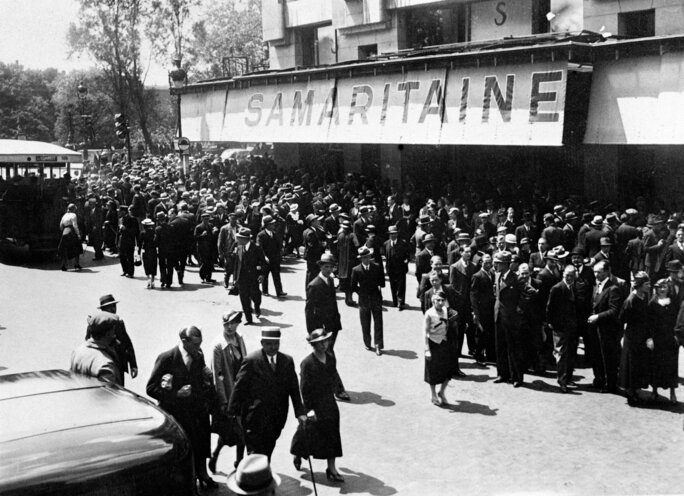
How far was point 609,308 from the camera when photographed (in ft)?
35.1

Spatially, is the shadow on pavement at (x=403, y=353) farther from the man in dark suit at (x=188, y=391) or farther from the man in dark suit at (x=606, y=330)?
the man in dark suit at (x=188, y=391)

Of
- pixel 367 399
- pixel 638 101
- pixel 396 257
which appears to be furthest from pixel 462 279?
pixel 638 101

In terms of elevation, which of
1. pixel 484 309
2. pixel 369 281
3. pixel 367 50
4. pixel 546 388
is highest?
pixel 367 50

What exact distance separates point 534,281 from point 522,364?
4.18 feet

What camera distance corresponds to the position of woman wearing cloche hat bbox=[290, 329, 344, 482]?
308 inches

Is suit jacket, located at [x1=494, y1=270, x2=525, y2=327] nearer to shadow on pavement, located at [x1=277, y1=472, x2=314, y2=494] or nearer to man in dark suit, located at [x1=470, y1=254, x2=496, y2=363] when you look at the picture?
man in dark suit, located at [x1=470, y1=254, x2=496, y2=363]

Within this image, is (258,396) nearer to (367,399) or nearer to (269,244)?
(367,399)

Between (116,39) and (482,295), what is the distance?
145 ft

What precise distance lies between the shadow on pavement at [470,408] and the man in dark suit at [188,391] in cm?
353

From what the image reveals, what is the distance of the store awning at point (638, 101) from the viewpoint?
16734 millimetres

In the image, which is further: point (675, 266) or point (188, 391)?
point (675, 266)

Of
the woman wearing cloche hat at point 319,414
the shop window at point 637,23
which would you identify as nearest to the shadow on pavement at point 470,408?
the woman wearing cloche hat at point 319,414

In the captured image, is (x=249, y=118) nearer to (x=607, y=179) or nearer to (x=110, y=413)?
(x=607, y=179)

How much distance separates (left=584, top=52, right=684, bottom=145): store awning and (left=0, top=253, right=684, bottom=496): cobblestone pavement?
6.66 meters
